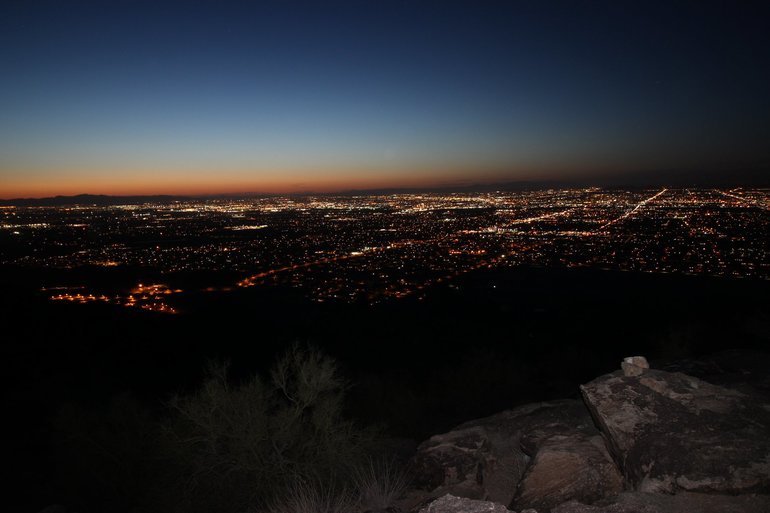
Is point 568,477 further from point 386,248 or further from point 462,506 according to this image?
point 386,248

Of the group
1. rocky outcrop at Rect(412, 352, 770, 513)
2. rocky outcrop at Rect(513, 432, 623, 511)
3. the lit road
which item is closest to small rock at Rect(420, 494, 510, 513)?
rocky outcrop at Rect(412, 352, 770, 513)

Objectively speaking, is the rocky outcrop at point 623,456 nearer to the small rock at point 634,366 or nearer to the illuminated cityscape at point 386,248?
the small rock at point 634,366

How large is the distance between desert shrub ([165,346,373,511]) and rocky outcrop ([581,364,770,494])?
633cm

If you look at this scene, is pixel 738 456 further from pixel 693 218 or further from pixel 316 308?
pixel 693 218

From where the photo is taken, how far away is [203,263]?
272 ft

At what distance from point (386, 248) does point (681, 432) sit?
87589 millimetres

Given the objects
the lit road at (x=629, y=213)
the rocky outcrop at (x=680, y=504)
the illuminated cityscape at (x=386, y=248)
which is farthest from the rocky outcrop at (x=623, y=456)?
the lit road at (x=629, y=213)

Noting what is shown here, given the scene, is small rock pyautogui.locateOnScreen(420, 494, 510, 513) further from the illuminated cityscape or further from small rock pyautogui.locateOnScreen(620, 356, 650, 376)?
the illuminated cityscape

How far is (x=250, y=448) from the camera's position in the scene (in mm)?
9930

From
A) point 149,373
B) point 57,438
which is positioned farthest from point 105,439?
point 149,373

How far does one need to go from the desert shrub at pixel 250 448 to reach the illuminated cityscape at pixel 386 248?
44.6 meters

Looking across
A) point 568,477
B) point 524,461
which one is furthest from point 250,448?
point 568,477

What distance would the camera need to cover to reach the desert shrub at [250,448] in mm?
9875

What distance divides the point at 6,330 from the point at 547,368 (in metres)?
55.3
